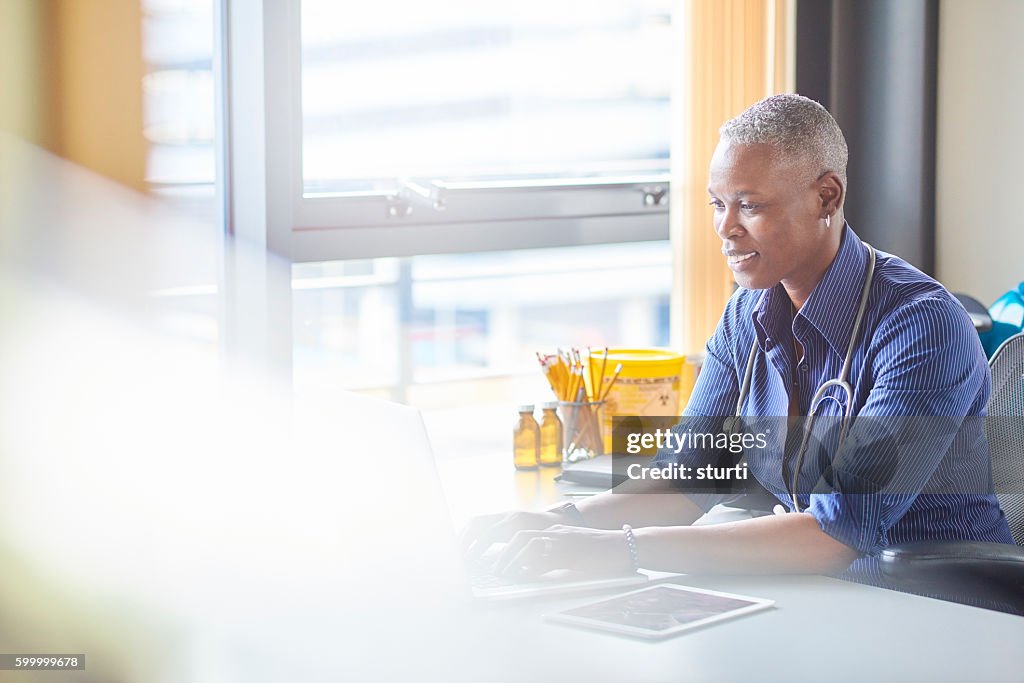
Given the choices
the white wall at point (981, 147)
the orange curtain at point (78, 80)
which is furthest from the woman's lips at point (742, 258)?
the white wall at point (981, 147)

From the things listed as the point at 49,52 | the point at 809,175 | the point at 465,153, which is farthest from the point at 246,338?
the point at 465,153

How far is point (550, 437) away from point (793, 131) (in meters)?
0.87

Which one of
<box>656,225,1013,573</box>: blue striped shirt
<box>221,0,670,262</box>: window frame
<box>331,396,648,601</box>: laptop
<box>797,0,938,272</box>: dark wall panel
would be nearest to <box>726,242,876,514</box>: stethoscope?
<box>656,225,1013,573</box>: blue striped shirt

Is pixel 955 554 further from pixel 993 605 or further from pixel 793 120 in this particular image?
pixel 793 120

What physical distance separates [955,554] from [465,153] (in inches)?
72.6

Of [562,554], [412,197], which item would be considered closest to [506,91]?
[412,197]

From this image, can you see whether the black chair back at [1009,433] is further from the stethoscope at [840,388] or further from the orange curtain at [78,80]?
the orange curtain at [78,80]

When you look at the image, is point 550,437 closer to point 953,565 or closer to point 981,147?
point 953,565

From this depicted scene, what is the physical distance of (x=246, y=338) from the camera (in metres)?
1.86

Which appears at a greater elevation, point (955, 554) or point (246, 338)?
point (246, 338)

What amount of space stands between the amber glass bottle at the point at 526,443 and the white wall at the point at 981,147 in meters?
1.79

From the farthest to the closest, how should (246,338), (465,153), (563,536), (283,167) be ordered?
1. (465,153)
2. (283,167)
3. (246,338)
4. (563,536)

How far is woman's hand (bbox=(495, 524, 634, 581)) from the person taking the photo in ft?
5.33

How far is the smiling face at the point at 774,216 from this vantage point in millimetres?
1996
